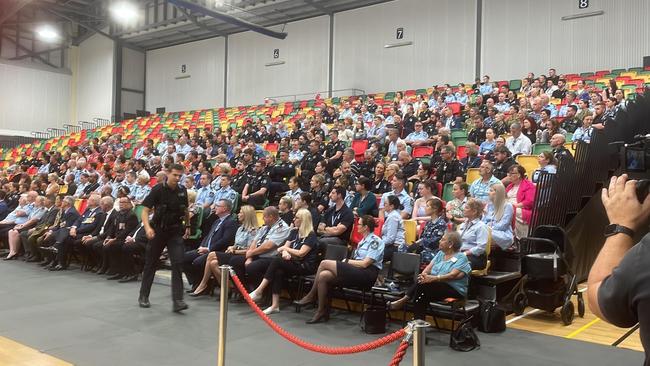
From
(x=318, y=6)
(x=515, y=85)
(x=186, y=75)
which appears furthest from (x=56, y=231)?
(x=186, y=75)

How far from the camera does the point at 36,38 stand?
25.0 m

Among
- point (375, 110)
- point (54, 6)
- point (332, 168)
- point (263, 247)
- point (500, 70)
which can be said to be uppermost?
point (54, 6)

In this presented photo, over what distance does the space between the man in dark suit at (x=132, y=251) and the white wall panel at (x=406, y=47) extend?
38.8 ft

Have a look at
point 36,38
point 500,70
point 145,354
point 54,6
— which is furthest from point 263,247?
point 36,38

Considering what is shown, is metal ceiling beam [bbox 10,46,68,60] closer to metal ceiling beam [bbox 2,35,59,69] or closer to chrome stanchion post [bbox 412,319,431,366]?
metal ceiling beam [bbox 2,35,59,69]

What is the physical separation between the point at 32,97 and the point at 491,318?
25838 millimetres

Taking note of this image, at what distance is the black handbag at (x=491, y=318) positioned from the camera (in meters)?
4.93

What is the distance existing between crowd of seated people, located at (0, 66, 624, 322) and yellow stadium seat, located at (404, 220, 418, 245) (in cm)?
5

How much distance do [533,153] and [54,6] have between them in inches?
873

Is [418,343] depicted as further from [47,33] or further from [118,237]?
[47,33]

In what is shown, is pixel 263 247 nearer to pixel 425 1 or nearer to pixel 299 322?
pixel 299 322

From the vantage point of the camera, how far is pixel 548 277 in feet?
17.0

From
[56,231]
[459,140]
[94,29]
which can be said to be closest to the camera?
[56,231]

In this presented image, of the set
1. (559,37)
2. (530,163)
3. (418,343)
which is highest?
(559,37)
